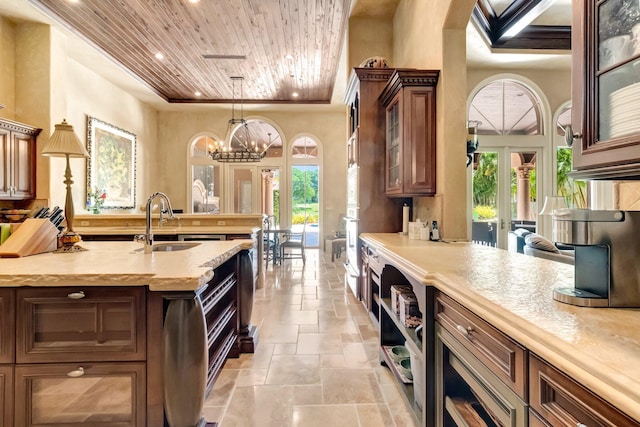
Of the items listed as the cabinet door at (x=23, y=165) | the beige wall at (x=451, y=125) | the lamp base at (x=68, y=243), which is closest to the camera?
the lamp base at (x=68, y=243)

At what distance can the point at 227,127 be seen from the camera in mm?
8859

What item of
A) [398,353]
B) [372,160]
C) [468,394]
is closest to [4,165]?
[372,160]

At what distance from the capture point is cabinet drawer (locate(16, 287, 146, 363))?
4.74 ft

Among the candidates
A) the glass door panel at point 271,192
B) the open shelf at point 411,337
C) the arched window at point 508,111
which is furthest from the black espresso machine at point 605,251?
the glass door panel at point 271,192

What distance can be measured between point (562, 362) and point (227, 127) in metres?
9.09

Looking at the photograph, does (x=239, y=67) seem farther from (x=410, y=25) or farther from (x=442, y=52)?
(x=442, y=52)

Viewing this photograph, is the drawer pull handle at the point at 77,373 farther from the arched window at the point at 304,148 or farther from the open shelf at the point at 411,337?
the arched window at the point at 304,148

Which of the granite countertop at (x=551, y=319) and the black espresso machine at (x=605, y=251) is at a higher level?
the black espresso machine at (x=605, y=251)

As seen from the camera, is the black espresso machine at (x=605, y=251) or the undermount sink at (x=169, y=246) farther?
the undermount sink at (x=169, y=246)

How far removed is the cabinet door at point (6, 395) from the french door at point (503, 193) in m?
6.42

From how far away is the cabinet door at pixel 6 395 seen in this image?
143cm

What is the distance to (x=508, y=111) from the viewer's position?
635 cm

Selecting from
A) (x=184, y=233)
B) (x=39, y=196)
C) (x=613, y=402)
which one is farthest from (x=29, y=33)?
(x=613, y=402)

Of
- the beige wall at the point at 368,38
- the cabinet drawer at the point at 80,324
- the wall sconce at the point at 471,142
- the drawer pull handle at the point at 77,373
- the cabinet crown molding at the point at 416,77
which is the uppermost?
the beige wall at the point at 368,38
